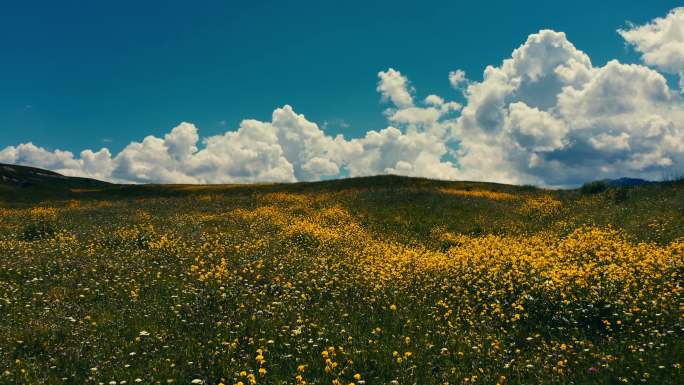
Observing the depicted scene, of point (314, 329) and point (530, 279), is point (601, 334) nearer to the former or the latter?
point (530, 279)

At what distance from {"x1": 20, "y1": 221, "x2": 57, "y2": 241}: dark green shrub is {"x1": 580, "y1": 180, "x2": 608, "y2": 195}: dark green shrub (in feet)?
124

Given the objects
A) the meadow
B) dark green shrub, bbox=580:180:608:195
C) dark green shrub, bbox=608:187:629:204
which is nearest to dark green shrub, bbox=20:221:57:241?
the meadow

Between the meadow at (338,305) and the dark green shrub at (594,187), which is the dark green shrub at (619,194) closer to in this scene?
the dark green shrub at (594,187)

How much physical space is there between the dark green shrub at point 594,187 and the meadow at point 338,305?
43.5 ft

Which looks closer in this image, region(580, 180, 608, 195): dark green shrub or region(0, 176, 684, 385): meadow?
region(0, 176, 684, 385): meadow

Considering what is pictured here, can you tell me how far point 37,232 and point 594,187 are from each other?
3910 centimetres

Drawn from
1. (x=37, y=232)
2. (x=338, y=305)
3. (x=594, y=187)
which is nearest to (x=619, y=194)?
(x=594, y=187)

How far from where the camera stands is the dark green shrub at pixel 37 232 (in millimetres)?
21203

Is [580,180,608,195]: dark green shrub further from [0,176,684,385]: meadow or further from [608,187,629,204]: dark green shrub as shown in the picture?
[0,176,684,385]: meadow

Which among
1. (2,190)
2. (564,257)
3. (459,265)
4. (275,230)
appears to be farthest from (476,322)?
(2,190)

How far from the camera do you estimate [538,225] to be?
2536 cm

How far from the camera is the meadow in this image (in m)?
8.15

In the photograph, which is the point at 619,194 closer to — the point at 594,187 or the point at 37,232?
the point at 594,187

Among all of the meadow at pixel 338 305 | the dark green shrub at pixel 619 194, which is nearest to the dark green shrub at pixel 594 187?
the dark green shrub at pixel 619 194
